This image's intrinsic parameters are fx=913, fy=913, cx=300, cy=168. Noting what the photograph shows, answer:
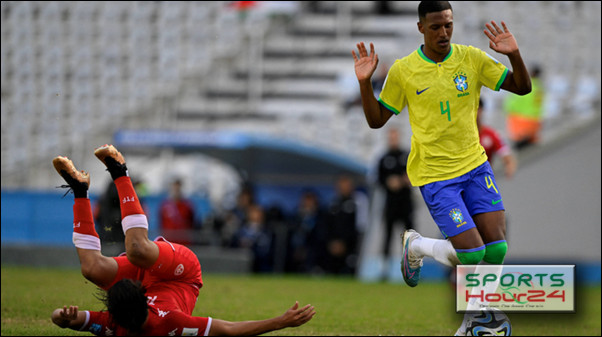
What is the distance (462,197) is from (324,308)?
2.68 metres

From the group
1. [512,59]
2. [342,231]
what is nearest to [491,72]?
[512,59]

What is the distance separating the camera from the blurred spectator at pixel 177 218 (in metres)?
15.5

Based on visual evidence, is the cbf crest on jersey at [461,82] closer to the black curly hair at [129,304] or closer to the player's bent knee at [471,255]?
the player's bent knee at [471,255]

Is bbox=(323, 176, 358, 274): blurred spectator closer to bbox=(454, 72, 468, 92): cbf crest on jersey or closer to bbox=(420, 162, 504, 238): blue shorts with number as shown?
bbox=(420, 162, 504, 238): blue shorts with number

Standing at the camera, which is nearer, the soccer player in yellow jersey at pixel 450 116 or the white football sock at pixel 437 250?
the soccer player in yellow jersey at pixel 450 116

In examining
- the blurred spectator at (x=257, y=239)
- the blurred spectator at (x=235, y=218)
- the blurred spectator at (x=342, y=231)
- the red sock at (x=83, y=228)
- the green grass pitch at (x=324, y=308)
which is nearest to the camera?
the red sock at (x=83, y=228)

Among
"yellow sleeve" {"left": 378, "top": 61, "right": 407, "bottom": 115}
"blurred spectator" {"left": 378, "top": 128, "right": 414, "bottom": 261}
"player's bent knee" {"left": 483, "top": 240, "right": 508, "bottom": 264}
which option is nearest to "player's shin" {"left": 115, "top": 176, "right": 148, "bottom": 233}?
"yellow sleeve" {"left": 378, "top": 61, "right": 407, "bottom": 115}

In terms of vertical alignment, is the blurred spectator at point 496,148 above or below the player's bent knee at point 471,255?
above

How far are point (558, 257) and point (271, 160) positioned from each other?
264 inches

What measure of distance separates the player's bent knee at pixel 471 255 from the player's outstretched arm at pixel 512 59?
1.18m

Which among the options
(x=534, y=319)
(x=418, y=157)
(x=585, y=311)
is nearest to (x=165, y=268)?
(x=418, y=157)

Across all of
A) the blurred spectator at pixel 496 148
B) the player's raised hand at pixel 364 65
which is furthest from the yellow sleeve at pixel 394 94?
the blurred spectator at pixel 496 148

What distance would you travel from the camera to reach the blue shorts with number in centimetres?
657

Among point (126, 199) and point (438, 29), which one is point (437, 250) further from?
point (126, 199)
